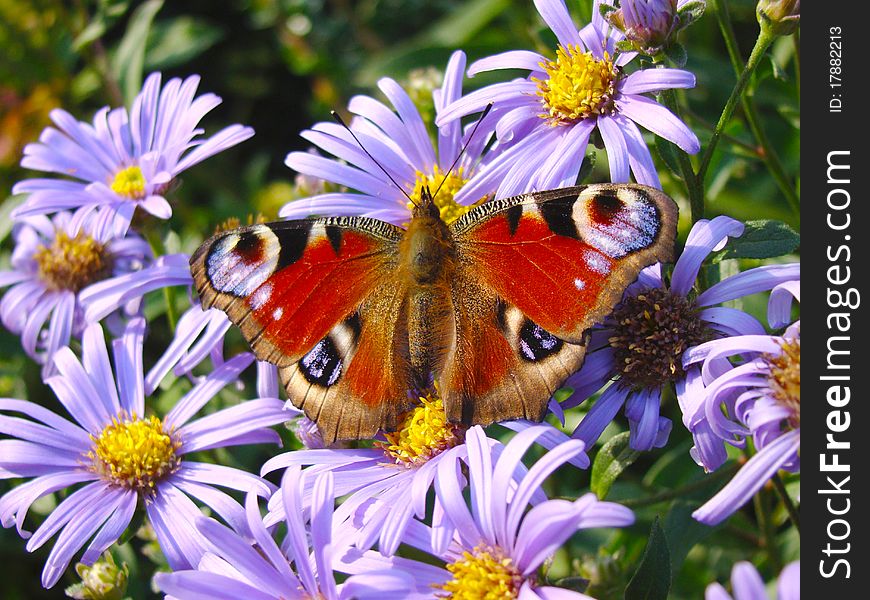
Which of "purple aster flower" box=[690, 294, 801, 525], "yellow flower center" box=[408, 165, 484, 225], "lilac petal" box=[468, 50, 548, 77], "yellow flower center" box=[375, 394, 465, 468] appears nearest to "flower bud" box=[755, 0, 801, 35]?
"lilac petal" box=[468, 50, 548, 77]

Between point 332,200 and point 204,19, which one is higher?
point 204,19

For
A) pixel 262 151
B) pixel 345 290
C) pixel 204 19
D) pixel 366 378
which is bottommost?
pixel 366 378

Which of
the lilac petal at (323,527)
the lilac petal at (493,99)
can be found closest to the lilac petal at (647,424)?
the lilac petal at (323,527)

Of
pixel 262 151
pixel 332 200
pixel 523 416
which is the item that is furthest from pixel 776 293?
pixel 262 151

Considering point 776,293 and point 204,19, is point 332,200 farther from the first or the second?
point 204,19

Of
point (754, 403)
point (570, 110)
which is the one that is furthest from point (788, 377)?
point (570, 110)

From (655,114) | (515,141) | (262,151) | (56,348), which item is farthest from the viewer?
(262,151)

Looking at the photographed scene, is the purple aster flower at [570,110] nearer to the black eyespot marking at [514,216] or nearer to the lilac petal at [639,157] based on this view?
the lilac petal at [639,157]
